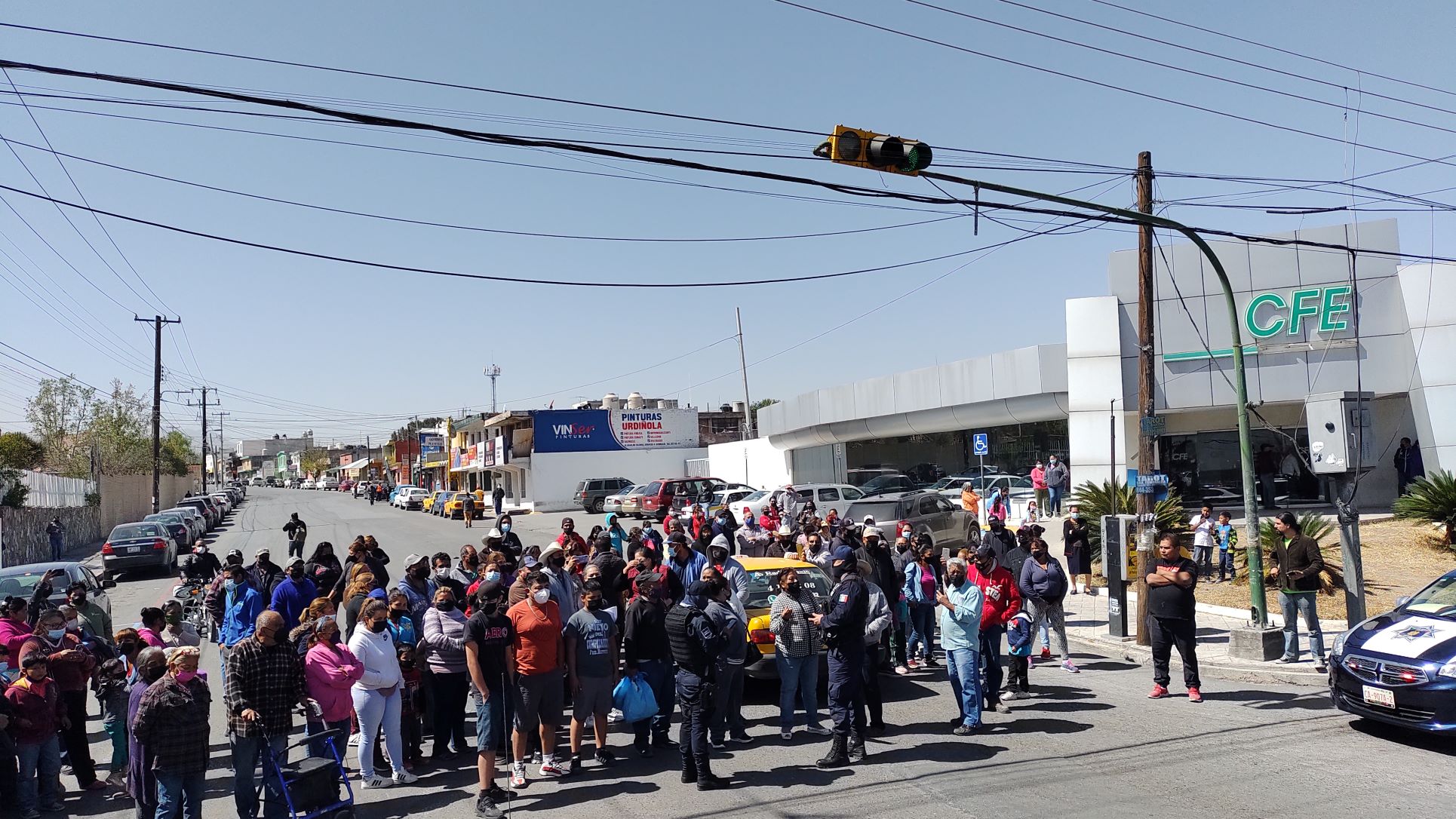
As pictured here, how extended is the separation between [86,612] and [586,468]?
48.2 meters

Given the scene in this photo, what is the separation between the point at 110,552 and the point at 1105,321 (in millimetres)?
27717

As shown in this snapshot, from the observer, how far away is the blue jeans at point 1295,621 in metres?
11.1

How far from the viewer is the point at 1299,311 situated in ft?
83.9

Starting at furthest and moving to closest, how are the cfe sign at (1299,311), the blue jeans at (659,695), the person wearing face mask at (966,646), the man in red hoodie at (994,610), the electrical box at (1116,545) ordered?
the cfe sign at (1299,311), the electrical box at (1116,545), the man in red hoodie at (994,610), the person wearing face mask at (966,646), the blue jeans at (659,695)

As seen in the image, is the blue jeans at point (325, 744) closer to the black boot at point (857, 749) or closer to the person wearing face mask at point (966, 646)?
the black boot at point (857, 749)

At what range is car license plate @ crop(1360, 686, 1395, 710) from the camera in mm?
8219

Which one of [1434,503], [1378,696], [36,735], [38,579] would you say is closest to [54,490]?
[38,579]

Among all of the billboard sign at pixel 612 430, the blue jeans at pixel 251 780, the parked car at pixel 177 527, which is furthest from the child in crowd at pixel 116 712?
the billboard sign at pixel 612 430

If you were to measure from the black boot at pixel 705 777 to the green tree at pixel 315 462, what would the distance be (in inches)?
6935

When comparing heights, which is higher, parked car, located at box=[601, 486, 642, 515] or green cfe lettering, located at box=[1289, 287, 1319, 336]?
green cfe lettering, located at box=[1289, 287, 1319, 336]

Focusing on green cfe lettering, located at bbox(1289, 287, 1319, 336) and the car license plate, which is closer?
the car license plate

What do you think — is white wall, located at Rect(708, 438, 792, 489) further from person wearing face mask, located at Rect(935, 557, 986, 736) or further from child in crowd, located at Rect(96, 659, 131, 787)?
child in crowd, located at Rect(96, 659, 131, 787)

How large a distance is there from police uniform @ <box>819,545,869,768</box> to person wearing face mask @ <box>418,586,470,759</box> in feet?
9.90

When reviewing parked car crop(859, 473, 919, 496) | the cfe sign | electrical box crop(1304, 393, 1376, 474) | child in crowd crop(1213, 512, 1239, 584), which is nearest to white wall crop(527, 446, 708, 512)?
parked car crop(859, 473, 919, 496)
